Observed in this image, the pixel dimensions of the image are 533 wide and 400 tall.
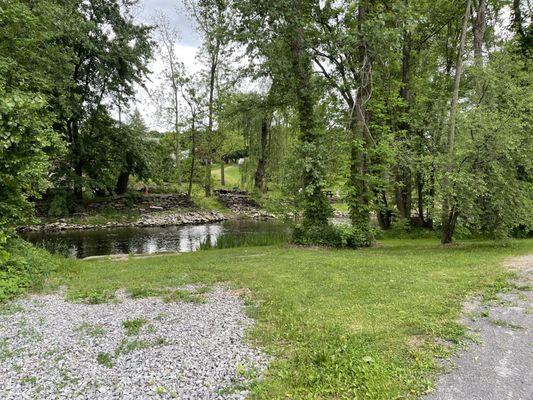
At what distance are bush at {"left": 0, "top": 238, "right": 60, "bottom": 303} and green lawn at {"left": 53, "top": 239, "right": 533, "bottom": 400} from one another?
42cm

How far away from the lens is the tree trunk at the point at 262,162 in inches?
1157

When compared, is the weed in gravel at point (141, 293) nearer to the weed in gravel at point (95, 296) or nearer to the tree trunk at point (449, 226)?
the weed in gravel at point (95, 296)

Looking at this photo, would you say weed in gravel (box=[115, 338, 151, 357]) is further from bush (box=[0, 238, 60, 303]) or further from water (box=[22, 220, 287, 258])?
water (box=[22, 220, 287, 258])

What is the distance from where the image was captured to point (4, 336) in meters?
4.64

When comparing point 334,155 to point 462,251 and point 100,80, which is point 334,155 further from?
point 100,80

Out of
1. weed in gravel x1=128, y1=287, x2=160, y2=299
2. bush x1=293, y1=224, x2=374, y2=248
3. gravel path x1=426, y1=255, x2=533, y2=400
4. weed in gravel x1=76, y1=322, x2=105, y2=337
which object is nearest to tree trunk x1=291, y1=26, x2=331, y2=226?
bush x1=293, y1=224, x2=374, y2=248

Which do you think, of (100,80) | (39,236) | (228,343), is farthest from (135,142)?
(228,343)

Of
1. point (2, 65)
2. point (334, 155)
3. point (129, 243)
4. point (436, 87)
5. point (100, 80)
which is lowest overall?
point (129, 243)

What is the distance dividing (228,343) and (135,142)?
21359 millimetres

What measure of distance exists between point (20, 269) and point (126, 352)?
14.6ft

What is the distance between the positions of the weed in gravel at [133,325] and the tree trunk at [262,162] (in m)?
24.2

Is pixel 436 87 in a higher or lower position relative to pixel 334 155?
higher

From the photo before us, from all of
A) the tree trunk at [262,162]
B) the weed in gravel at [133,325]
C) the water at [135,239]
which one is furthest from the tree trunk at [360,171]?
the tree trunk at [262,162]

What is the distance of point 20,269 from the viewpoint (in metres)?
7.18
